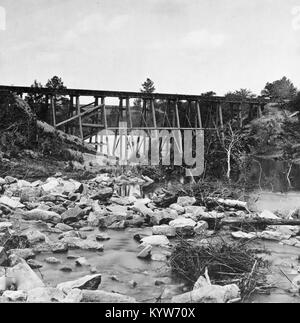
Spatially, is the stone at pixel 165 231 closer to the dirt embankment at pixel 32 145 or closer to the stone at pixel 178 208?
the stone at pixel 178 208

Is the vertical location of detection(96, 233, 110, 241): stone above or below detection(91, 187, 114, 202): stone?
below

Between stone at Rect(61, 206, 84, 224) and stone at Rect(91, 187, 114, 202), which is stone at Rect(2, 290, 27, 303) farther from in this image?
stone at Rect(91, 187, 114, 202)

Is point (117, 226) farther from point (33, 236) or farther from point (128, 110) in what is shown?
point (128, 110)

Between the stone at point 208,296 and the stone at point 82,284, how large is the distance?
869 millimetres

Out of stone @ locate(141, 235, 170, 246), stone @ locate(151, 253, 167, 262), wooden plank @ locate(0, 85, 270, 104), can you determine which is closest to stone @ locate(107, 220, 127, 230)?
stone @ locate(141, 235, 170, 246)

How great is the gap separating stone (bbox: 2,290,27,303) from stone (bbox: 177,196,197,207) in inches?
249

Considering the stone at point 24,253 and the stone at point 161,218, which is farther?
the stone at point 161,218

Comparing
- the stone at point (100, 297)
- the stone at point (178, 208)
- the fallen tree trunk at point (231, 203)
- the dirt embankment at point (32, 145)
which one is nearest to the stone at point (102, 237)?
the stone at point (178, 208)

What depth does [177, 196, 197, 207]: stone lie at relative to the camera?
970 cm

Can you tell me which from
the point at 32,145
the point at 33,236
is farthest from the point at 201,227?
the point at 32,145

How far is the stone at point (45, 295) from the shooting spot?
344 cm

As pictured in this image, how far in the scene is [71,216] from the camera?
775 cm

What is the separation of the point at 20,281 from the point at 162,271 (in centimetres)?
183
